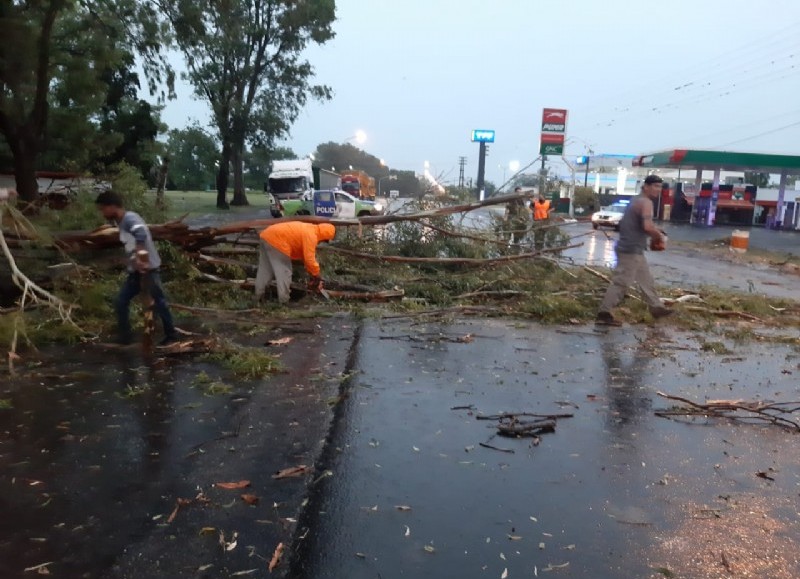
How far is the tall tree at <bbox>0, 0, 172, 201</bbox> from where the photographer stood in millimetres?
13688

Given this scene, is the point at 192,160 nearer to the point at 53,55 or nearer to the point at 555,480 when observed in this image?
the point at 53,55

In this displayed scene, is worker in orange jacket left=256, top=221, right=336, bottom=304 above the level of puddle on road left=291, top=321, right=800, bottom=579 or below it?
above

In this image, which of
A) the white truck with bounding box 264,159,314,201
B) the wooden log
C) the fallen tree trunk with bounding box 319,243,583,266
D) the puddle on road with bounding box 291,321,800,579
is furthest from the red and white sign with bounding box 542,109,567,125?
the wooden log

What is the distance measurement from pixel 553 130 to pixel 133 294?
3954cm

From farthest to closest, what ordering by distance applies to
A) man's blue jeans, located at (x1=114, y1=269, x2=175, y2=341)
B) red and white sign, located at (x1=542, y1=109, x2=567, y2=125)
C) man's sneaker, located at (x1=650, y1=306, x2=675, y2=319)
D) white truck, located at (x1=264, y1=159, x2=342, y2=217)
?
red and white sign, located at (x1=542, y1=109, x2=567, y2=125) → white truck, located at (x1=264, y1=159, x2=342, y2=217) → man's sneaker, located at (x1=650, y1=306, x2=675, y2=319) → man's blue jeans, located at (x1=114, y1=269, x2=175, y2=341)

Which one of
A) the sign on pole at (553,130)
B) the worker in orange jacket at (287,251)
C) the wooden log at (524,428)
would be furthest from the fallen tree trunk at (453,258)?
the sign on pole at (553,130)

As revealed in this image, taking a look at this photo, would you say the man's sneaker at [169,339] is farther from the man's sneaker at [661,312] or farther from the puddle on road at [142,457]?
the man's sneaker at [661,312]

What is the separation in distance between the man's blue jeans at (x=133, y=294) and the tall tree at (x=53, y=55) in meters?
9.74

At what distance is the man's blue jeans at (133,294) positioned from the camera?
20.7 feet

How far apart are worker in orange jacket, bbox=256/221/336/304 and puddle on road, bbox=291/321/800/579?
2.20 metres

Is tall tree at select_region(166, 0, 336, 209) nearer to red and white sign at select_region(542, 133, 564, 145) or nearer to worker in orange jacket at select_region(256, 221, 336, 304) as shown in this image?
red and white sign at select_region(542, 133, 564, 145)

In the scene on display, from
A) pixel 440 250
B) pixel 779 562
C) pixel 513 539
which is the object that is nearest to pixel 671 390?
pixel 779 562

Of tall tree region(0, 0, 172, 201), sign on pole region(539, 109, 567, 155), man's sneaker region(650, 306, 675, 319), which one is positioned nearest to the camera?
man's sneaker region(650, 306, 675, 319)

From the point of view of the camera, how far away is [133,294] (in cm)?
643
